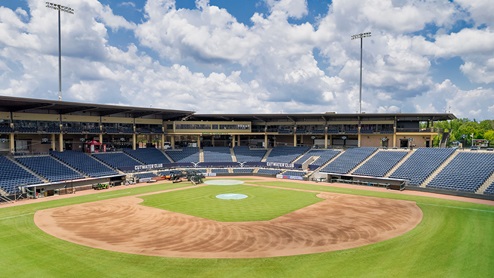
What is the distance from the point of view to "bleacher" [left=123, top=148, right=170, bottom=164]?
236ft

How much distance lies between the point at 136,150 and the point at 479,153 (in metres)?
72.5

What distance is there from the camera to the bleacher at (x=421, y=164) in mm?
54778

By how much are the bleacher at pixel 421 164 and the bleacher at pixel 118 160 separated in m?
53.0

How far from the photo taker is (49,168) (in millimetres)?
53406

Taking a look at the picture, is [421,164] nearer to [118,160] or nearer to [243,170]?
[243,170]

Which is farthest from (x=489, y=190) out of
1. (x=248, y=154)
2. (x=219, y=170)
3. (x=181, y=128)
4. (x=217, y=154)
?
(x=181, y=128)

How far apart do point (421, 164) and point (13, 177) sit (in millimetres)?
69832

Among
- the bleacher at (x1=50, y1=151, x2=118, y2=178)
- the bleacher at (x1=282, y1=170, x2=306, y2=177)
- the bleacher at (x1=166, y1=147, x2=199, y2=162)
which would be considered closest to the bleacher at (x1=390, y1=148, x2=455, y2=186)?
the bleacher at (x1=282, y1=170, x2=306, y2=177)

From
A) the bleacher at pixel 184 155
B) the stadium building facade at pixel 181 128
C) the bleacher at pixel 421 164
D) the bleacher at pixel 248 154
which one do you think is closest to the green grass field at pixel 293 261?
the bleacher at pixel 421 164

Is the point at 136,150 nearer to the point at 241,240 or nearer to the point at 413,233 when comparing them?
the point at 241,240

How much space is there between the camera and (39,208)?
3872 cm

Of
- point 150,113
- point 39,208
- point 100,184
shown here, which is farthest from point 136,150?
point 39,208

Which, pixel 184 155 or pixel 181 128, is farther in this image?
pixel 181 128

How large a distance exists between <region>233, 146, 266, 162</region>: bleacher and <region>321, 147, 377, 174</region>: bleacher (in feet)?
65.6
